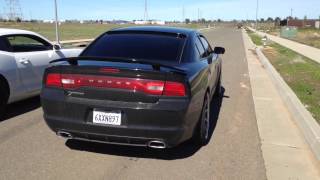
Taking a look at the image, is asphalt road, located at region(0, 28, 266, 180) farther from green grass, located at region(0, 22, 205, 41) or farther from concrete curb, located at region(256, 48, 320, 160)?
green grass, located at region(0, 22, 205, 41)

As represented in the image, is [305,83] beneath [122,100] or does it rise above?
beneath

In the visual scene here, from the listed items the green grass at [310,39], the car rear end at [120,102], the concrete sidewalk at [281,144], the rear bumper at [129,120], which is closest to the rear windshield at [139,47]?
the car rear end at [120,102]

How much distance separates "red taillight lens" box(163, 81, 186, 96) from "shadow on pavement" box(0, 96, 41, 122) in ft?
11.7

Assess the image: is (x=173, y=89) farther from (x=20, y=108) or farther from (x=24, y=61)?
(x=20, y=108)

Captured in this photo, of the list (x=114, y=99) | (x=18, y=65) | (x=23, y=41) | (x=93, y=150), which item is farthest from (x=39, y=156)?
(x=23, y=41)

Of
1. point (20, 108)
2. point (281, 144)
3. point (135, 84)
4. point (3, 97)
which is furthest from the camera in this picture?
point (20, 108)

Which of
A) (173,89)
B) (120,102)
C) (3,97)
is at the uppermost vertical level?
(173,89)

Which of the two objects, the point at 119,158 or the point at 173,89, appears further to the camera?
the point at 119,158

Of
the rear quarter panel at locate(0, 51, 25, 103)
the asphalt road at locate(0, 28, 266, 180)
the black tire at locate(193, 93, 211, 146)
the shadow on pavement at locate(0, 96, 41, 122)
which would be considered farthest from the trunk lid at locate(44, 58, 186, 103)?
the shadow on pavement at locate(0, 96, 41, 122)

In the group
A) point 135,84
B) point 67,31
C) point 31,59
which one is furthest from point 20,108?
point 67,31

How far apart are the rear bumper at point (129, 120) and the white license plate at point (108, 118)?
5 cm

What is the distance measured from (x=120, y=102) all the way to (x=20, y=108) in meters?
3.95

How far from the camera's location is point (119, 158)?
213 inches

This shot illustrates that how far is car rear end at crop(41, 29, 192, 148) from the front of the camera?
4910 mm
